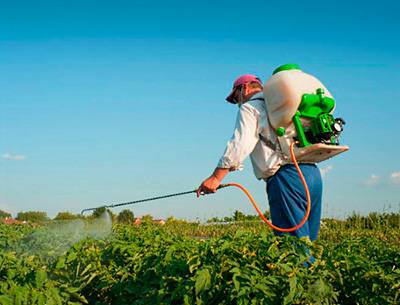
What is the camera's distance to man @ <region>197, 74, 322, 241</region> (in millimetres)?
4188

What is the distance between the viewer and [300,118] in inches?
169

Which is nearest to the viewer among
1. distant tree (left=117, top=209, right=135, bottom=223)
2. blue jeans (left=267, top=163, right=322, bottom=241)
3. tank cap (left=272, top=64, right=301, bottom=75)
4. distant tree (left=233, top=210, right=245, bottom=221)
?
blue jeans (left=267, top=163, right=322, bottom=241)

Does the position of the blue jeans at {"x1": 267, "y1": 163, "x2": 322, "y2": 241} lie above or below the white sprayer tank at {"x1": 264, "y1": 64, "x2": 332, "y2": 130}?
below

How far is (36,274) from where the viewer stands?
3.29 meters

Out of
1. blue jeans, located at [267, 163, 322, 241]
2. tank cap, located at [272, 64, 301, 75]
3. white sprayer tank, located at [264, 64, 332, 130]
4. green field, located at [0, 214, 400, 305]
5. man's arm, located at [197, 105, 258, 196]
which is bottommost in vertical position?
green field, located at [0, 214, 400, 305]

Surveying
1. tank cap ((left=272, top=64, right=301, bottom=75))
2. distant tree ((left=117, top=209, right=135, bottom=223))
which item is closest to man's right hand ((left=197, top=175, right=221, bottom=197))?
tank cap ((left=272, top=64, right=301, bottom=75))

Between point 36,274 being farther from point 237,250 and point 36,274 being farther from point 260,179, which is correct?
point 260,179

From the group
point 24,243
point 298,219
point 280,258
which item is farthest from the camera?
point 24,243

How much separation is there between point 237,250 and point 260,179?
1346mm

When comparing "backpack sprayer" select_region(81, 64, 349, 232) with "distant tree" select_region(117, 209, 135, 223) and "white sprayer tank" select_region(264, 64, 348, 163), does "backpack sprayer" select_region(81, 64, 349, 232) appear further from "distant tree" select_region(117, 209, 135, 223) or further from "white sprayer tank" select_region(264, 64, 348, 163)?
"distant tree" select_region(117, 209, 135, 223)

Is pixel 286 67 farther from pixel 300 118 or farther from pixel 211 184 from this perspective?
pixel 211 184

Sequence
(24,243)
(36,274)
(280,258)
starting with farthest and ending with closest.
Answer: (24,243), (36,274), (280,258)

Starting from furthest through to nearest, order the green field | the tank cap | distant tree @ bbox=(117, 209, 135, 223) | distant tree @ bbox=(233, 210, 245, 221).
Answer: distant tree @ bbox=(233, 210, 245, 221) → distant tree @ bbox=(117, 209, 135, 223) → the tank cap → the green field

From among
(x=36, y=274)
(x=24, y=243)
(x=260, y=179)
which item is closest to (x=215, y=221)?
(x=24, y=243)
